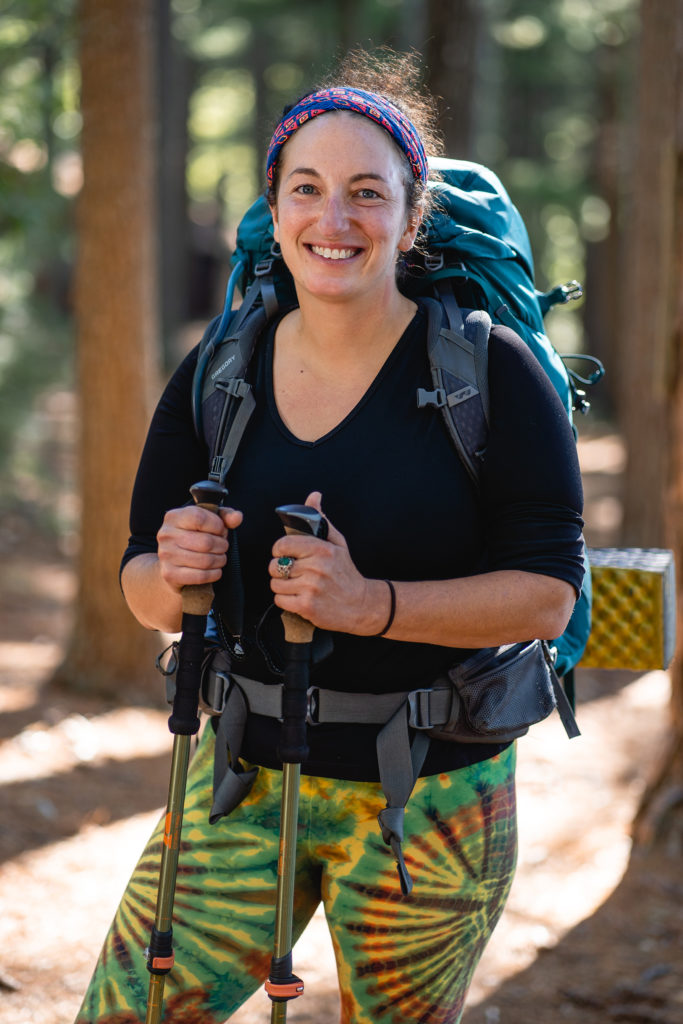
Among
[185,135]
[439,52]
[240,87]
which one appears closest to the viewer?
[439,52]

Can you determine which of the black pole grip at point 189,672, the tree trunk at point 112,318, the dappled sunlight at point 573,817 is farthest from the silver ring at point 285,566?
the tree trunk at point 112,318

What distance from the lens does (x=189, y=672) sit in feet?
7.11

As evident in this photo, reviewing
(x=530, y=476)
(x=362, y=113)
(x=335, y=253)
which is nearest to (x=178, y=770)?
(x=530, y=476)

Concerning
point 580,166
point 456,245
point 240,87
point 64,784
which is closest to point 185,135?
point 580,166

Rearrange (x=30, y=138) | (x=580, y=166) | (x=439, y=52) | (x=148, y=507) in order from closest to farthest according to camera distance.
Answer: (x=148, y=507)
(x=30, y=138)
(x=439, y=52)
(x=580, y=166)

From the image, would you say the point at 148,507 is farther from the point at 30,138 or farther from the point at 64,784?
the point at 30,138

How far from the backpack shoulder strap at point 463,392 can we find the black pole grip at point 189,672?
59cm

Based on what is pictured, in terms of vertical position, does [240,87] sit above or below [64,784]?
above

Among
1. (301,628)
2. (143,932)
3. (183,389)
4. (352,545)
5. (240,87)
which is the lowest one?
(143,932)

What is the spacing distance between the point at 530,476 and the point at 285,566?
1.62 ft

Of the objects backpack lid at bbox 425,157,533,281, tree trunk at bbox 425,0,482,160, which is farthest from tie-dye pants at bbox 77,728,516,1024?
tree trunk at bbox 425,0,482,160

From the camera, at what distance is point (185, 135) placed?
2250 cm

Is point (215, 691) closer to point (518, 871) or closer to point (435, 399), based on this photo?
point (435, 399)

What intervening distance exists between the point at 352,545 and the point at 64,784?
435 centimetres
